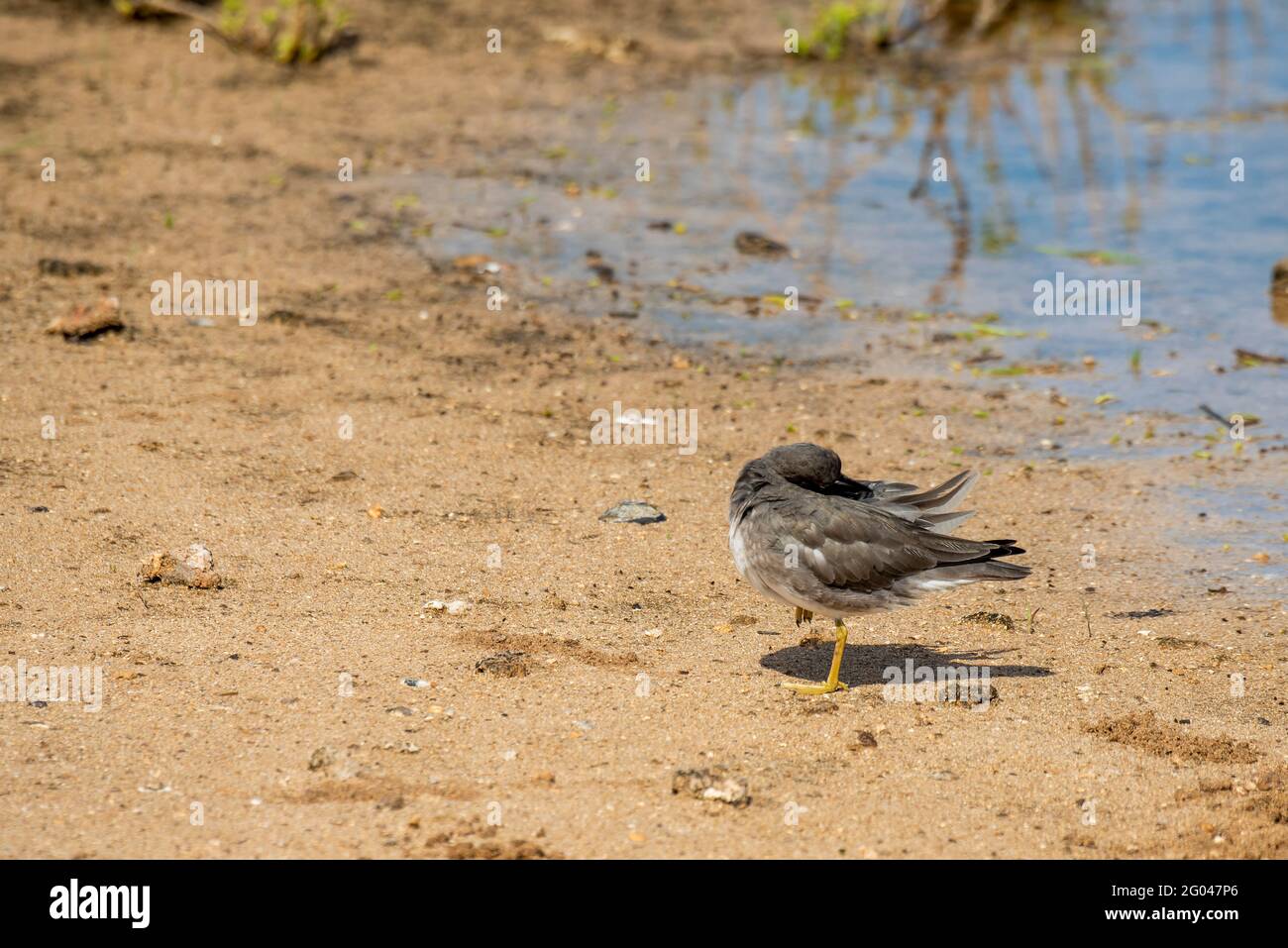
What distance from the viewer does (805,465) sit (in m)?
6.98

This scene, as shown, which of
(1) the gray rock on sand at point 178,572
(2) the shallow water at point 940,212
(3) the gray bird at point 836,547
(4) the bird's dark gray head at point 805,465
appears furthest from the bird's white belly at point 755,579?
(2) the shallow water at point 940,212

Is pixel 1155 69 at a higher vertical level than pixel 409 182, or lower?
higher

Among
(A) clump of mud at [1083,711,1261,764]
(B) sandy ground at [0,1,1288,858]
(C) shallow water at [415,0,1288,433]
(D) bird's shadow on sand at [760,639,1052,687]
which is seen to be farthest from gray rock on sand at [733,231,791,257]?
(A) clump of mud at [1083,711,1261,764]

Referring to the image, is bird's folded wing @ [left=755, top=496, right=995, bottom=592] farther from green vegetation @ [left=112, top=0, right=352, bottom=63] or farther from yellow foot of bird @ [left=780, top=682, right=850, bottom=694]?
green vegetation @ [left=112, top=0, right=352, bottom=63]

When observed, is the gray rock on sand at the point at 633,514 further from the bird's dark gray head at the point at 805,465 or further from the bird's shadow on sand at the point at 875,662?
the bird's dark gray head at the point at 805,465

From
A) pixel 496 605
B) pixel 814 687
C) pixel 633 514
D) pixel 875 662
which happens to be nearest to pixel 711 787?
pixel 814 687

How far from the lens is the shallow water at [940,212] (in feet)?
36.7

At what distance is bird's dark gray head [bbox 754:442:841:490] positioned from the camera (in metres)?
6.99

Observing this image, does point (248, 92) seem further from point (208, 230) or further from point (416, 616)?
point (416, 616)

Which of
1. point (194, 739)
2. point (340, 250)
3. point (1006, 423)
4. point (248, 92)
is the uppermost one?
point (248, 92)

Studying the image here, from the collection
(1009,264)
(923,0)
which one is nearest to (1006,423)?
(1009,264)

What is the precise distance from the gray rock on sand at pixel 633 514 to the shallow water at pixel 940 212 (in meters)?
2.73

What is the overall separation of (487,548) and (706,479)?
1616mm

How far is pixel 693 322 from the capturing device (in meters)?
11.3
